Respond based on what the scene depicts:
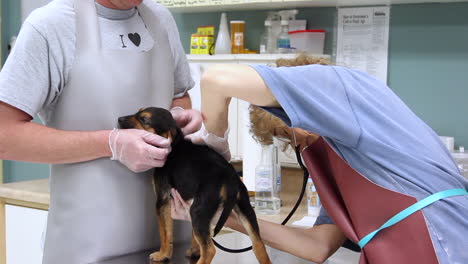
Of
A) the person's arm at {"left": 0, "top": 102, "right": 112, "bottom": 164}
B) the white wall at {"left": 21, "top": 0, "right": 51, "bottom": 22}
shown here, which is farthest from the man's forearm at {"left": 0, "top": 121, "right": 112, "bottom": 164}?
the white wall at {"left": 21, "top": 0, "right": 51, "bottom": 22}

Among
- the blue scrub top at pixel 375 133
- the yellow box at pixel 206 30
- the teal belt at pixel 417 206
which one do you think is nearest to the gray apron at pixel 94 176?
the blue scrub top at pixel 375 133

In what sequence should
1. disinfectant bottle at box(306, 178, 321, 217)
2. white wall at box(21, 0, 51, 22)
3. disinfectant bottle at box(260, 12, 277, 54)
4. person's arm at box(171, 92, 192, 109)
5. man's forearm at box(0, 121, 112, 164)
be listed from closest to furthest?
man's forearm at box(0, 121, 112, 164) → person's arm at box(171, 92, 192, 109) → disinfectant bottle at box(306, 178, 321, 217) → disinfectant bottle at box(260, 12, 277, 54) → white wall at box(21, 0, 51, 22)

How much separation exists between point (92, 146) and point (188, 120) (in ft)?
0.84

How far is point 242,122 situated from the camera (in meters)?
2.42

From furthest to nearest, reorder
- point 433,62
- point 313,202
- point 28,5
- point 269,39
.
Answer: point 28,5 < point 269,39 < point 433,62 < point 313,202

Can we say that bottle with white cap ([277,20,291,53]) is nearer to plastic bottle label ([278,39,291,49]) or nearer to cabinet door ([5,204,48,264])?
plastic bottle label ([278,39,291,49])

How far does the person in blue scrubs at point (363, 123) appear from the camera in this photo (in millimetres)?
1026

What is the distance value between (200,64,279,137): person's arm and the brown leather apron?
228mm

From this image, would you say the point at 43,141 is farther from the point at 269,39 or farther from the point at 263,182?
the point at 269,39

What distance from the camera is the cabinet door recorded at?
2.30m

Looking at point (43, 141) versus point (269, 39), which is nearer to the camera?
point (43, 141)

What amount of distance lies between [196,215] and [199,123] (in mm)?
320

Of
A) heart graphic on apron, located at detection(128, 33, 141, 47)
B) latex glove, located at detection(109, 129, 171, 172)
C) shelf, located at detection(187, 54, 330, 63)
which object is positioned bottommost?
latex glove, located at detection(109, 129, 171, 172)

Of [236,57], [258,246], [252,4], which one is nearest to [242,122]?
[236,57]
